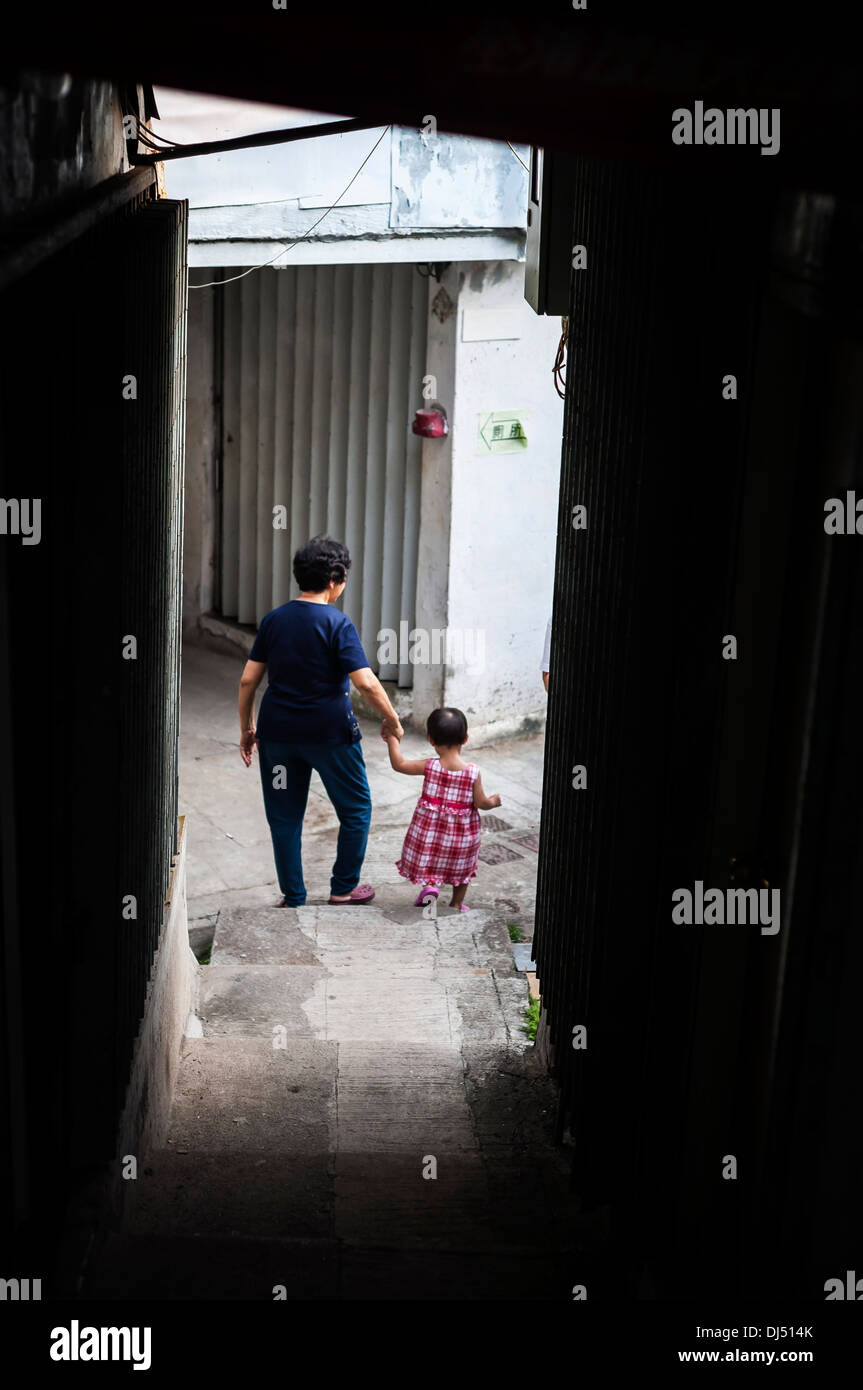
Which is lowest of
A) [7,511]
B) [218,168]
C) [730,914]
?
[730,914]

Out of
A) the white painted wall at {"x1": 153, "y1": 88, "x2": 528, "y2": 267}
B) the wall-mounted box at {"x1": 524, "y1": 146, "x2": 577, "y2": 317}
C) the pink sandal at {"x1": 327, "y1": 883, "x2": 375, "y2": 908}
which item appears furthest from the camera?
the white painted wall at {"x1": 153, "y1": 88, "x2": 528, "y2": 267}

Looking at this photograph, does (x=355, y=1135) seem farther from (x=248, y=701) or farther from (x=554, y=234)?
(x=554, y=234)

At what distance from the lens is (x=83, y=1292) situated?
3.15m

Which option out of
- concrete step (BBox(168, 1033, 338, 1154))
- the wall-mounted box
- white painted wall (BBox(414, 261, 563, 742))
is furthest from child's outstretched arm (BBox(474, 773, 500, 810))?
white painted wall (BBox(414, 261, 563, 742))

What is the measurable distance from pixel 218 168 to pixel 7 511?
6.16 meters

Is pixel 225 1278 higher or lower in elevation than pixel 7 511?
lower

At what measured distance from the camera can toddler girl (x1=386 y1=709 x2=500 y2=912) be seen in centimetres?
657

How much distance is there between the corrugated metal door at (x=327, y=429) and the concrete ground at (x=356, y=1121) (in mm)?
3065

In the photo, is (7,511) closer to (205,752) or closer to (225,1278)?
(225,1278)

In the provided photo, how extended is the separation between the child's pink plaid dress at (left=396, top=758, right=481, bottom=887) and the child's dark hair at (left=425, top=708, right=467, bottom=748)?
5.3 inches

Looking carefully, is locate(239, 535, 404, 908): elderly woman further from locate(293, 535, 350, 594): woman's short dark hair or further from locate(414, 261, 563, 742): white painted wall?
locate(414, 261, 563, 742): white painted wall

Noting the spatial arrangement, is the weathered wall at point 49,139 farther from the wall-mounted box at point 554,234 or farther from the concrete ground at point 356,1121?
the concrete ground at point 356,1121

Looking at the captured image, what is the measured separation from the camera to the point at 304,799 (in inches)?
273

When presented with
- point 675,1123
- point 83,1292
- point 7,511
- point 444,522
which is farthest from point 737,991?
point 444,522
